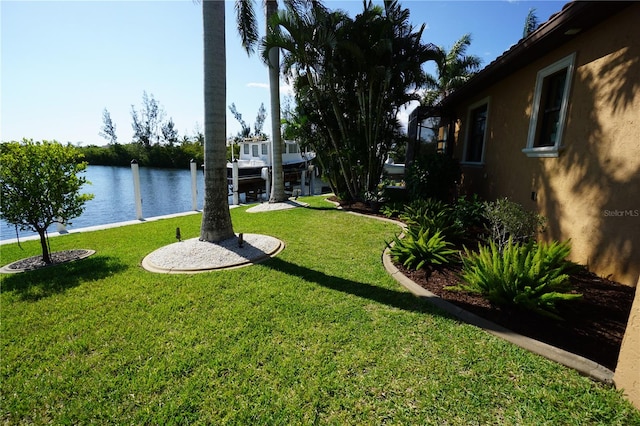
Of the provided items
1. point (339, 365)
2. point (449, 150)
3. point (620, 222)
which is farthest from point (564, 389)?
point (449, 150)

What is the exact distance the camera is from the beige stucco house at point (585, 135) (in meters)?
3.22

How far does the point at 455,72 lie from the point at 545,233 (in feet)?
69.7

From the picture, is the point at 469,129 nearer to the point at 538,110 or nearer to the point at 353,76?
the point at 538,110

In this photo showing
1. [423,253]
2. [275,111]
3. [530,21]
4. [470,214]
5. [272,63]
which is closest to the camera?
[423,253]

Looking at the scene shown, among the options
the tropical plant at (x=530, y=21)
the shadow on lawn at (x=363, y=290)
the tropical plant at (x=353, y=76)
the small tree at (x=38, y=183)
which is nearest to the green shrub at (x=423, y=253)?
the shadow on lawn at (x=363, y=290)

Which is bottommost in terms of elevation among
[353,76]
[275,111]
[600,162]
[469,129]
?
[600,162]

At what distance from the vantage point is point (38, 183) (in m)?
4.69

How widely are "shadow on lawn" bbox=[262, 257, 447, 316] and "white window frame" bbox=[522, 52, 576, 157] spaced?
11.0ft

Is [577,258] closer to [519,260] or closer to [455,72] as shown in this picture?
[519,260]

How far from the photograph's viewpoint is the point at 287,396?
6.64ft

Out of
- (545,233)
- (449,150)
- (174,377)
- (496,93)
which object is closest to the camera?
(174,377)

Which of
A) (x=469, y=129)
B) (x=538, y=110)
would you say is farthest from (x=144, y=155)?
(x=538, y=110)

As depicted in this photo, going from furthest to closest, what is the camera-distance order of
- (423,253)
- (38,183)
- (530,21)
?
(530,21), (38,183), (423,253)

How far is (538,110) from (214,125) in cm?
572
